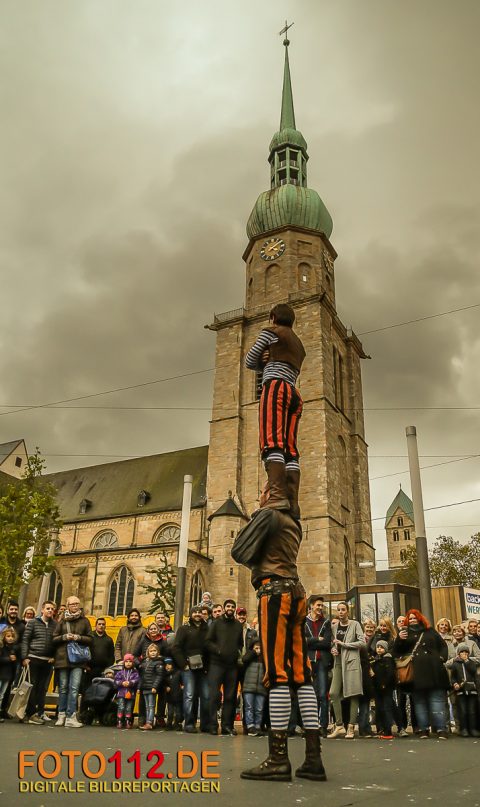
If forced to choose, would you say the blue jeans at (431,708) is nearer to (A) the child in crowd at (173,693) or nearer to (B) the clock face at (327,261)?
(A) the child in crowd at (173,693)

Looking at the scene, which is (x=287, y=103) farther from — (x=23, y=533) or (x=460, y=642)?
(x=460, y=642)

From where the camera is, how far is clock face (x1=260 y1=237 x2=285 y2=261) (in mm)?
43531

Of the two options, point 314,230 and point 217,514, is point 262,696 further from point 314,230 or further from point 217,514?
point 314,230

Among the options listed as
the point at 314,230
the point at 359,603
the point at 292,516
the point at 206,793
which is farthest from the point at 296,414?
the point at 314,230

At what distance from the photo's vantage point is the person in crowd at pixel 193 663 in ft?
28.7

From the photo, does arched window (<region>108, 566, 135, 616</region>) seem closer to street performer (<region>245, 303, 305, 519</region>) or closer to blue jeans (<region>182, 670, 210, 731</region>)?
blue jeans (<region>182, 670, 210, 731</region>)

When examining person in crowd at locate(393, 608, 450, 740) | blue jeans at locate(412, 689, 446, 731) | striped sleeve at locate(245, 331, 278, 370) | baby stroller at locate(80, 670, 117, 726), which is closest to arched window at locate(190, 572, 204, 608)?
baby stroller at locate(80, 670, 117, 726)

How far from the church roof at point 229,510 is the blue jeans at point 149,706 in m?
24.5

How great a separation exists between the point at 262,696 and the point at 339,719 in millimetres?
1124

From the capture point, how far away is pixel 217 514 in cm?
3406

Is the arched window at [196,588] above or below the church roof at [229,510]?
below

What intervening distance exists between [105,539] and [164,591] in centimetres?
1326

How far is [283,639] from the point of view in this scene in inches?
157

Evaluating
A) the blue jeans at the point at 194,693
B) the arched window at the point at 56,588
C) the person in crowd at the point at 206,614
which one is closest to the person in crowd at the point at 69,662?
the blue jeans at the point at 194,693
